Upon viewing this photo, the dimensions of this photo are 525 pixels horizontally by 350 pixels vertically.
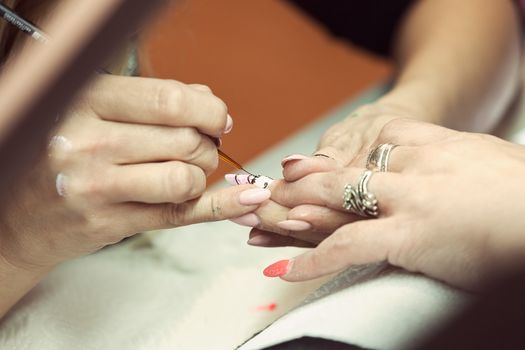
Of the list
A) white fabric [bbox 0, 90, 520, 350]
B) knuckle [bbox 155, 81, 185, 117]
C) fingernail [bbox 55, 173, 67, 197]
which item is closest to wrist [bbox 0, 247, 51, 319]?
white fabric [bbox 0, 90, 520, 350]

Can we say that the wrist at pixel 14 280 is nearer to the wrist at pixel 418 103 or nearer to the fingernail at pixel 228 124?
the fingernail at pixel 228 124

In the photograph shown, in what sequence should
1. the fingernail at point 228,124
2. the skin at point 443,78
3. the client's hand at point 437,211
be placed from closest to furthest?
the client's hand at point 437,211, the fingernail at point 228,124, the skin at point 443,78

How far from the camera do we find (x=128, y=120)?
57 centimetres

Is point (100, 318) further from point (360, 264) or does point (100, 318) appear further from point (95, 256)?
point (360, 264)

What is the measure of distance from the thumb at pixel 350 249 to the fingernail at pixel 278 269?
30 millimetres

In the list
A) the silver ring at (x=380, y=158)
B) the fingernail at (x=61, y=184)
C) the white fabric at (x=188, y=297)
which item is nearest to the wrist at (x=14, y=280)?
the white fabric at (x=188, y=297)

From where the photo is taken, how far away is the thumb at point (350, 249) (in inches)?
21.4

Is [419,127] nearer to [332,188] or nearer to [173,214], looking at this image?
[332,188]

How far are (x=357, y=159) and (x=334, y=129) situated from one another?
0.13 metres

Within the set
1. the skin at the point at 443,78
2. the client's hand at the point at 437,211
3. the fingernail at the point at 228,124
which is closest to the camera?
the client's hand at the point at 437,211

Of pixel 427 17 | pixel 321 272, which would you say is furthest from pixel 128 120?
pixel 427 17

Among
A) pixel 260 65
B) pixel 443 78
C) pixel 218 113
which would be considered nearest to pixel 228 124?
pixel 218 113

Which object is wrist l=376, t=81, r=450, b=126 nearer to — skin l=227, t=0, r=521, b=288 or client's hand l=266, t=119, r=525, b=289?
skin l=227, t=0, r=521, b=288

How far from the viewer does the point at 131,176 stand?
1.88 feet
